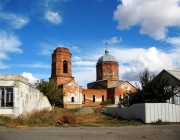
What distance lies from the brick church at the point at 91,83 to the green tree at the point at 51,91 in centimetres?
211

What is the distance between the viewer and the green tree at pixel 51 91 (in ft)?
146

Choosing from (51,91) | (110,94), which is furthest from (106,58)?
(51,91)

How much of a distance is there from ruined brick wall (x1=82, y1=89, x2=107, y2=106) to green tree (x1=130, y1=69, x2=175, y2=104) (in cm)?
3231

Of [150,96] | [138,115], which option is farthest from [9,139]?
[150,96]

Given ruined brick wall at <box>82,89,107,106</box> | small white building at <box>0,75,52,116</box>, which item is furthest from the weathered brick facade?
small white building at <box>0,75,52,116</box>

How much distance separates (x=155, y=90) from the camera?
21.4m

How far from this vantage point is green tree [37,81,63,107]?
44.5 metres

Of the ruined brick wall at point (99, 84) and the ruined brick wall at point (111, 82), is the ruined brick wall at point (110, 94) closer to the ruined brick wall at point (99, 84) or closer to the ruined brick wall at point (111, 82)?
the ruined brick wall at point (111, 82)

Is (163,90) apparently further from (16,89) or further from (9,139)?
(9,139)

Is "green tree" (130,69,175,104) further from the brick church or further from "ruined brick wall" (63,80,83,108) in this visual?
"ruined brick wall" (63,80,83,108)

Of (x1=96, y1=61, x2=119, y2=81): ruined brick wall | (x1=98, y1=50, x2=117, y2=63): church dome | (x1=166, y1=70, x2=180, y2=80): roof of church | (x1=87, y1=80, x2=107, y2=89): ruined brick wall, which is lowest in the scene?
(x1=87, y1=80, x2=107, y2=89): ruined brick wall

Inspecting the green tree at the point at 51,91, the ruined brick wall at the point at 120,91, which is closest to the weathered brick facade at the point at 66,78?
the green tree at the point at 51,91

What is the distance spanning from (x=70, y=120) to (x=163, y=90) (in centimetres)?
787

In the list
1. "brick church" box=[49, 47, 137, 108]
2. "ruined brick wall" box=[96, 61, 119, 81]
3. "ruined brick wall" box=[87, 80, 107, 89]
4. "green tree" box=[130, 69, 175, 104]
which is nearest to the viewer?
"green tree" box=[130, 69, 175, 104]
